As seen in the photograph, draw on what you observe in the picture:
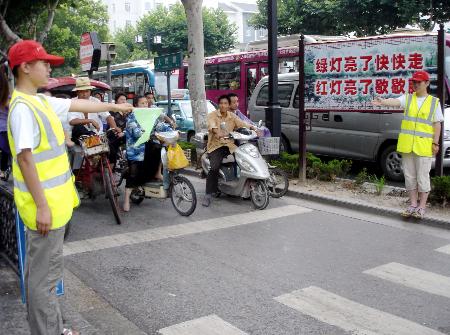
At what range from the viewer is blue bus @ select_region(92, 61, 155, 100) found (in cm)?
2531

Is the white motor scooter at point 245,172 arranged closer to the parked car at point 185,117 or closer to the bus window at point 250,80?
the parked car at point 185,117

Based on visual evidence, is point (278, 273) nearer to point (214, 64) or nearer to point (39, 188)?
point (39, 188)

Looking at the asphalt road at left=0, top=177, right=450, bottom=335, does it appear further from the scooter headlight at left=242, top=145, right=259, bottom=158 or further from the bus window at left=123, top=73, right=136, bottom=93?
the bus window at left=123, top=73, right=136, bottom=93

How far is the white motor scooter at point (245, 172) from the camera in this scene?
7.34 m

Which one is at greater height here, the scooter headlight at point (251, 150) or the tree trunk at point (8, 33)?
the tree trunk at point (8, 33)

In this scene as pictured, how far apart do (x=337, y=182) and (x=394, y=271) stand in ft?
12.9

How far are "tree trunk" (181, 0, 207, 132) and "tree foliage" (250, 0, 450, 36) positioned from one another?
15.5 meters

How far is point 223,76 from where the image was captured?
19.8 m

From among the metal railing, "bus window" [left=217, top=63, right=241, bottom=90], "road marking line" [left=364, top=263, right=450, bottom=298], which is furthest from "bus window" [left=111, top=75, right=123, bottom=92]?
"road marking line" [left=364, top=263, right=450, bottom=298]

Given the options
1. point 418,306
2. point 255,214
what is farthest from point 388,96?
point 418,306

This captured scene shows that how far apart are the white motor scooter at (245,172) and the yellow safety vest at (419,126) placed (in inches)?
74.0

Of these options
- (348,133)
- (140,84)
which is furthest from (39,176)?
(140,84)

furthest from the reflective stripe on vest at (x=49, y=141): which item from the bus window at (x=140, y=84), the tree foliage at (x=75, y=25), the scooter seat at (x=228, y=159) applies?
the tree foliage at (x=75, y=25)

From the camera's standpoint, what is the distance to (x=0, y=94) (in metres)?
3.24
